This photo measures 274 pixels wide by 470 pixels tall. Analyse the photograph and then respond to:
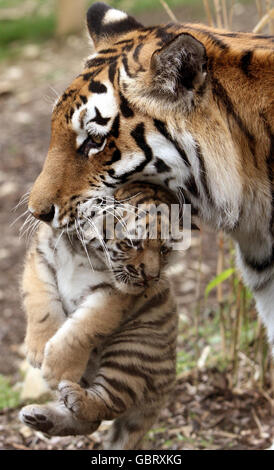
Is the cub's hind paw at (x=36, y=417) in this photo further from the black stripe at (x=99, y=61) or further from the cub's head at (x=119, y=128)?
the black stripe at (x=99, y=61)

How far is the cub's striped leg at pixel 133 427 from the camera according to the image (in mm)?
2895

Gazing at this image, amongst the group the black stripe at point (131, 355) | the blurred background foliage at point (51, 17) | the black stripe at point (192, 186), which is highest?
the blurred background foliage at point (51, 17)

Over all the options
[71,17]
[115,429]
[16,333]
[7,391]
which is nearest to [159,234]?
[115,429]

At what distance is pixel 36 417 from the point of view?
2.46 meters

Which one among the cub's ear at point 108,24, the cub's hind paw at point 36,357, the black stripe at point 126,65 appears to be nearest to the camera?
the black stripe at point 126,65

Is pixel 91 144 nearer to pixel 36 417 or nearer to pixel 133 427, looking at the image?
pixel 36 417

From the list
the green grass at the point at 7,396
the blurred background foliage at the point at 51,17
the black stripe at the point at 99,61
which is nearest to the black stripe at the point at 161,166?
the black stripe at the point at 99,61

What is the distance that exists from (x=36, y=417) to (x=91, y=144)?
992mm

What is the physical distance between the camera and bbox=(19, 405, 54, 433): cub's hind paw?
8.06 feet

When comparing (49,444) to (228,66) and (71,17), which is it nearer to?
(228,66)

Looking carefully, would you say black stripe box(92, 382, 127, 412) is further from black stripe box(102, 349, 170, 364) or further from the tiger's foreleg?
the tiger's foreleg

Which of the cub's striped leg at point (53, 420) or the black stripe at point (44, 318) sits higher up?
the black stripe at point (44, 318)

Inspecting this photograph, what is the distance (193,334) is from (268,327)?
1842 millimetres
